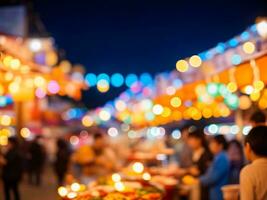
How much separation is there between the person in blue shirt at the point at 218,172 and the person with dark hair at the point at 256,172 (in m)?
3.57

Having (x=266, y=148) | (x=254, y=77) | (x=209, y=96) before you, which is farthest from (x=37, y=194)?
(x=266, y=148)

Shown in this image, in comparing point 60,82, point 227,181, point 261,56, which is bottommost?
point 227,181

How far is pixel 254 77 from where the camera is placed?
9.64m

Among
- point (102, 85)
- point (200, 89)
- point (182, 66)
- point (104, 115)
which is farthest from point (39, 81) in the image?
point (104, 115)

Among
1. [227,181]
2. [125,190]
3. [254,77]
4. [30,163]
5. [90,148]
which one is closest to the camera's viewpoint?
[125,190]

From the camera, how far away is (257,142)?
189 inches

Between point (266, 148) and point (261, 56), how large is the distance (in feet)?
14.7

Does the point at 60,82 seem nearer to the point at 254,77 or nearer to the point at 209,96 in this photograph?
the point at 209,96

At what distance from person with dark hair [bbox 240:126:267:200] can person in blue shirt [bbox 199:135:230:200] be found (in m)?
3.57

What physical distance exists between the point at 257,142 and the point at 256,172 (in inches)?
12.2

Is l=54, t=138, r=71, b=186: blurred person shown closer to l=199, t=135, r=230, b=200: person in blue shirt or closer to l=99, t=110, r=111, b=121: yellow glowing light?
l=199, t=135, r=230, b=200: person in blue shirt

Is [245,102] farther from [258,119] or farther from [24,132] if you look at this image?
[24,132]

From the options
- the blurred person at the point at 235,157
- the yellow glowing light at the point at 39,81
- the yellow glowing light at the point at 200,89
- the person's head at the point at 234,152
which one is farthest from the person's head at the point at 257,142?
the yellow glowing light at the point at 39,81

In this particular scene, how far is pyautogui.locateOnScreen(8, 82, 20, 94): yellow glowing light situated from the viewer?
562 inches
